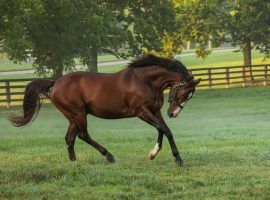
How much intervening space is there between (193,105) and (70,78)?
2135cm

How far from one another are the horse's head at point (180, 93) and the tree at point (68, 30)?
2027 centimetres

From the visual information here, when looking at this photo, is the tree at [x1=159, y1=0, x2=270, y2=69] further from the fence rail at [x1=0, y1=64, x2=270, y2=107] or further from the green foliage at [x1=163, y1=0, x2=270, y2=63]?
the fence rail at [x1=0, y1=64, x2=270, y2=107]

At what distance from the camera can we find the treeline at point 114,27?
1294 inches

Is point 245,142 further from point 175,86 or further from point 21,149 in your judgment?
point 21,149

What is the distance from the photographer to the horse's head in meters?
10.6

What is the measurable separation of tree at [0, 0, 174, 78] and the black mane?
1985cm

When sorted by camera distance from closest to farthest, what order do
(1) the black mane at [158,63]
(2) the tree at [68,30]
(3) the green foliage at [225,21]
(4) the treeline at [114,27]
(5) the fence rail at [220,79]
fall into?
(1) the black mane at [158,63] < (2) the tree at [68,30] < (5) the fence rail at [220,79] < (4) the treeline at [114,27] < (3) the green foliage at [225,21]

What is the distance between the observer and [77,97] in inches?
435

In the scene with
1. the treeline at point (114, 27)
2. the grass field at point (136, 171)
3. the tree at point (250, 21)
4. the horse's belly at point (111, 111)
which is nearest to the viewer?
the grass field at point (136, 171)

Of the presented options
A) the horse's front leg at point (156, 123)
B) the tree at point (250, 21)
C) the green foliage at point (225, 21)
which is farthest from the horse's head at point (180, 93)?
the tree at point (250, 21)

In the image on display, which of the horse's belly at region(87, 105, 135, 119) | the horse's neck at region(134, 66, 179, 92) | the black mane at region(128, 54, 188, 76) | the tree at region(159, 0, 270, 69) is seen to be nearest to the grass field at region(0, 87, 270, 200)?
the horse's belly at region(87, 105, 135, 119)

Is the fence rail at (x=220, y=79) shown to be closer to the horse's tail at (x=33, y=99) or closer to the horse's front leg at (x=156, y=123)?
the horse's tail at (x=33, y=99)

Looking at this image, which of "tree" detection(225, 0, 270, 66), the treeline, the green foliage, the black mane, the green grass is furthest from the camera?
the green grass

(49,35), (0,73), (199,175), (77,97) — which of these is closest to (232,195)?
(199,175)
